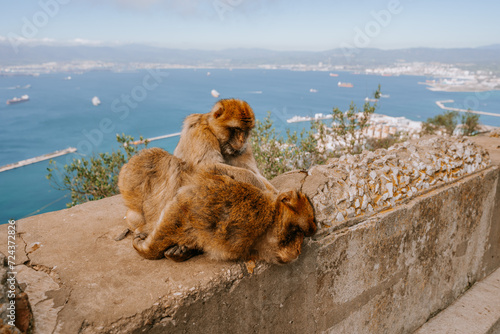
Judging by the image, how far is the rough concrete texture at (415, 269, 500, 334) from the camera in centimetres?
278

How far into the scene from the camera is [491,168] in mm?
3148

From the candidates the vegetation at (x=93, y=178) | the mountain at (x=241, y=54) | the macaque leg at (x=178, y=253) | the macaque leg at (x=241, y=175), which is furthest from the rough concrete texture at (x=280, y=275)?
the mountain at (x=241, y=54)

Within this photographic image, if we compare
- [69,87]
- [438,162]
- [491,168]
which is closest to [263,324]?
[438,162]

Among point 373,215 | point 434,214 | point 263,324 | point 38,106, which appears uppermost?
point 373,215

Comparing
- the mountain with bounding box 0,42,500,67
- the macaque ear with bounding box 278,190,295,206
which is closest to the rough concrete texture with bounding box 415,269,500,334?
the macaque ear with bounding box 278,190,295,206

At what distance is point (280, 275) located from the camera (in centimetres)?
178

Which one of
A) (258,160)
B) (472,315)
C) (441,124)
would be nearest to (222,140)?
(472,315)

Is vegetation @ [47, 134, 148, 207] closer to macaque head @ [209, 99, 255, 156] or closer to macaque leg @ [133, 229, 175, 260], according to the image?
macaque head @ [209, 99, 255, 156]

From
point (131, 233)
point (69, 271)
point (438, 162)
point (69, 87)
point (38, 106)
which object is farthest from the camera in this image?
point (69, 87)

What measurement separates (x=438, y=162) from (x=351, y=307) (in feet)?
4.97

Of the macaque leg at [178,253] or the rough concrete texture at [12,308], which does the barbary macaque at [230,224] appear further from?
the rough concrete texture at [12,308]

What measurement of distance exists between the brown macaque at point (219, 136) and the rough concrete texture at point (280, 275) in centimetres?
54

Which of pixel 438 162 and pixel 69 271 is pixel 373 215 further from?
pixel 69 271

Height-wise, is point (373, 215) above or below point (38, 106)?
above
